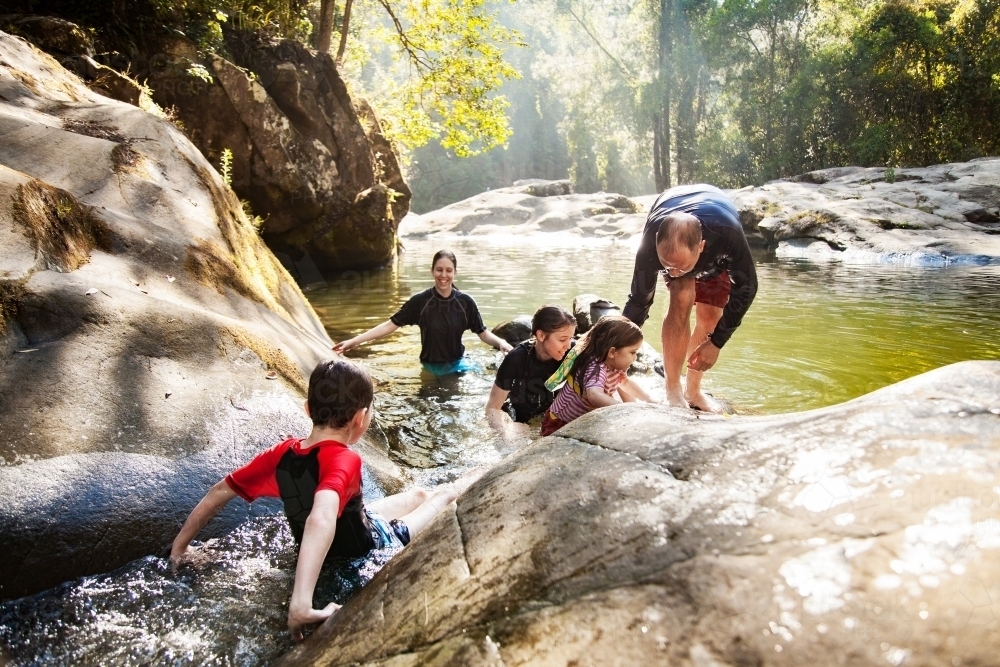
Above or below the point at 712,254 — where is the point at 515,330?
below

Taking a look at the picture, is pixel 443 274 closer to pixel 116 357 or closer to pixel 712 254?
pixel 712 254

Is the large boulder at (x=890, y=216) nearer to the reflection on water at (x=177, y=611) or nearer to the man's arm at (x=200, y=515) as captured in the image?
the reflection on water at (x=177, y=611)

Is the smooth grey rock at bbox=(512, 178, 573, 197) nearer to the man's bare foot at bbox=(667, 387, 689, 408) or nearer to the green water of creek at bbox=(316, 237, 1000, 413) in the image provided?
the green water of creek at bbox=(316, 237, 1000, 413)

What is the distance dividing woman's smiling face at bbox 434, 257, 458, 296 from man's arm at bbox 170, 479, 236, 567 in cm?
378

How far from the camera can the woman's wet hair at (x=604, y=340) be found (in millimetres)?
3951

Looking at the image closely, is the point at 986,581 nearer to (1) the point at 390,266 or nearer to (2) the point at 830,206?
(1) the point at 390,266

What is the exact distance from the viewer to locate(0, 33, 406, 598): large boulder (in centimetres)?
260

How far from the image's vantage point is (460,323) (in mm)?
6629

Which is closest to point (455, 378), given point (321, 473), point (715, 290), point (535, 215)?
point (715, 290)

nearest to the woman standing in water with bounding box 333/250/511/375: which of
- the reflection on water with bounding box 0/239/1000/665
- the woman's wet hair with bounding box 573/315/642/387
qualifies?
the reflection on water with bounding box 0/239/1000/665

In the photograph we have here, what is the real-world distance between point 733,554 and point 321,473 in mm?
1405

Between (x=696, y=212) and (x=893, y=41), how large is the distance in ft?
86.9

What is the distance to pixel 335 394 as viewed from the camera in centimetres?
246

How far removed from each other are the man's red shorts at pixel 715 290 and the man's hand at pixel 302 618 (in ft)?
12.4
